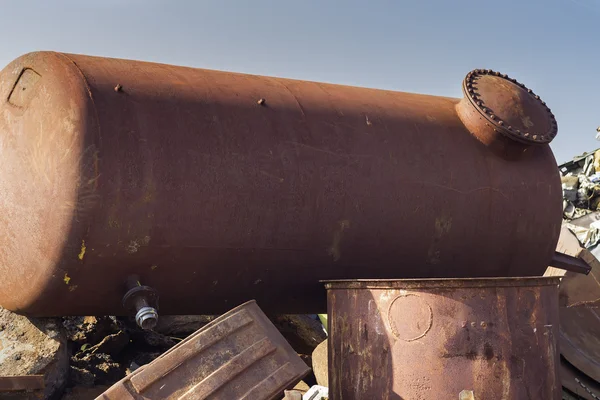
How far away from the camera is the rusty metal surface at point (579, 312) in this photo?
4.33 m

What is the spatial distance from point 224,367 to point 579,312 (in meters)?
3.33

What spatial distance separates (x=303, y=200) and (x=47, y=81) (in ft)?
4.10

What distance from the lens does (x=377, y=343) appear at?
270 centimetres

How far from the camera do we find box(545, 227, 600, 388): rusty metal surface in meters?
4.33

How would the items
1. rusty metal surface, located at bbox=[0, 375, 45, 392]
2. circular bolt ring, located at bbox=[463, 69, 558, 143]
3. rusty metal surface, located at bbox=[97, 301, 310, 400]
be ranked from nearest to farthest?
rusty metal surface, located at bbox=[97, 301, 310, 400] < rusty metal surface, located at bbox=[0, 375, 45, 392] < circular bolt ring, located at bbox=[463, 69, 558, 143]

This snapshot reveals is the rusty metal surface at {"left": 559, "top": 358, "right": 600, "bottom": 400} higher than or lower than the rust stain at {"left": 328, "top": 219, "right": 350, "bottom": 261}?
lower

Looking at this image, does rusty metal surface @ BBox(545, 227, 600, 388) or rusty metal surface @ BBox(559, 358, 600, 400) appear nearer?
rusty metal surface @ BBox(559, 358, 600, 400)

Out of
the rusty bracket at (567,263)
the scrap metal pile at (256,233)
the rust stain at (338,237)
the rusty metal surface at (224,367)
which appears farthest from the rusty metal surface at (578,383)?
the rusty metal surface at (224,367)

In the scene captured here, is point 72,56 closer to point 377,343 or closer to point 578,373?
point 377,343

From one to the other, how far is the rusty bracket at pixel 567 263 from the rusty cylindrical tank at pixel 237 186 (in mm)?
472

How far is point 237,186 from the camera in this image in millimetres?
2875

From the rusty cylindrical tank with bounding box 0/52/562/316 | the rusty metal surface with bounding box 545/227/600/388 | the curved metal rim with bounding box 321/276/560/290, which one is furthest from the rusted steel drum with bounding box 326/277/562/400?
the rusty metal surface with bounding box 545/227/600/388

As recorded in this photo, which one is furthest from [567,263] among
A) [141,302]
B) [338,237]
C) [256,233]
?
[141,302]

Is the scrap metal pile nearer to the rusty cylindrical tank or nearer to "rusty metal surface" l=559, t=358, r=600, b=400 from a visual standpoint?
the rusty cylindrical tank
